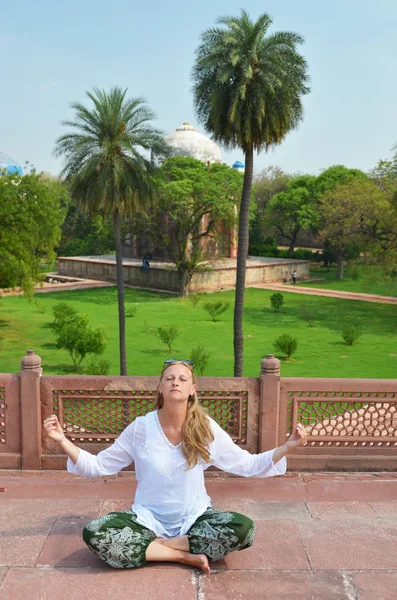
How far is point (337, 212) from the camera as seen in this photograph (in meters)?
28.0

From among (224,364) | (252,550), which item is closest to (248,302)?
(224,364)

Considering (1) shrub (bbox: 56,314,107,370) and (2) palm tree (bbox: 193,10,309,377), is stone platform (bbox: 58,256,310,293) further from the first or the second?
(2) palm tree (bbox: 193,10,309,377)

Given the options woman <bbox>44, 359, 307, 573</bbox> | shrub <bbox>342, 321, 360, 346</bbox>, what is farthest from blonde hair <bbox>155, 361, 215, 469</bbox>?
shrub <bbox>342, 321, 360, 346</bbox>

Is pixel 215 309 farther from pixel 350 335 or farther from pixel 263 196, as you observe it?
pixel 263 196

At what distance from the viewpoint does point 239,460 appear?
3.85m

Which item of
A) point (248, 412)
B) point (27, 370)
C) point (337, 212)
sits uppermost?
point (337, 212)

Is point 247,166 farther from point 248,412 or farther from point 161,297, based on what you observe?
point 161,297

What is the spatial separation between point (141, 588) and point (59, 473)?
2.33 meters

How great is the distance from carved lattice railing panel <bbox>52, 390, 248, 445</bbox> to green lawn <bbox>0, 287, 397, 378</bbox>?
9887mm

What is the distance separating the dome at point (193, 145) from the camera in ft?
120

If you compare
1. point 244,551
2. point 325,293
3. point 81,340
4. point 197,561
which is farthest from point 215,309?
point 197,561

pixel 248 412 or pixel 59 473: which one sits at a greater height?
pixel 248 412

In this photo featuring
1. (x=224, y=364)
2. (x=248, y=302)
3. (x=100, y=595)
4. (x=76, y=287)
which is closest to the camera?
(x=100, y=595)

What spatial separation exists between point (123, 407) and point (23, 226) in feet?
48.5
